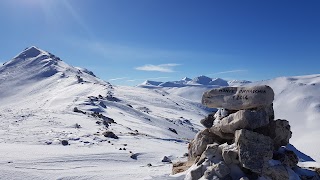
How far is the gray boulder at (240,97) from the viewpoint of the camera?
60.6 ft

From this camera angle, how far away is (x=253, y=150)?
16.5 metres

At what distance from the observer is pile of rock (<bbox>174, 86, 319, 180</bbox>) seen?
16.4m

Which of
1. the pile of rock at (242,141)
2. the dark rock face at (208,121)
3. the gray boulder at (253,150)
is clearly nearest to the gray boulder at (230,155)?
the pile of rock at (242,141)

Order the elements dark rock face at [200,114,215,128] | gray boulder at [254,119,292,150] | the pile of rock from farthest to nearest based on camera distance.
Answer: dark rock face at [200,114,215,128] → gray boulder at [254,119,292,150] → the pile of rock

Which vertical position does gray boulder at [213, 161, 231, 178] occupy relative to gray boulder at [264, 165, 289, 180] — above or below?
above

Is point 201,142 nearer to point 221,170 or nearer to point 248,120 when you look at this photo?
point 248,120

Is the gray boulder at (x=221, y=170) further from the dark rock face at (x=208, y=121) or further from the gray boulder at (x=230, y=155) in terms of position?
the dark rock face at (x=208, y=121)

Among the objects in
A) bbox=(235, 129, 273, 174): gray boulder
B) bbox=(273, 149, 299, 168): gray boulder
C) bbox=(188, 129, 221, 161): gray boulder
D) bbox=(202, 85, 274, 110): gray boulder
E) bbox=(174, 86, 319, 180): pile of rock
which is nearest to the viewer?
bbox=(235, 129, 273, 174): gray boulder

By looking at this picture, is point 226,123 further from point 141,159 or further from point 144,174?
point 141,159

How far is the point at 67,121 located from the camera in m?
38.3

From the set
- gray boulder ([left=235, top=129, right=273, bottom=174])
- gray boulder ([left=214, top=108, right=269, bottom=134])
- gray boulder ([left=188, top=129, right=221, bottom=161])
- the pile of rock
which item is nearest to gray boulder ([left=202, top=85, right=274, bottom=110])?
the pile of rock

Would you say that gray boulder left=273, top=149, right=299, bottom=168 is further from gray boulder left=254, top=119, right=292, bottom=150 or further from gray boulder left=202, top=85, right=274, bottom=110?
gray boulder left=202, top=85, right=274, bottom=110

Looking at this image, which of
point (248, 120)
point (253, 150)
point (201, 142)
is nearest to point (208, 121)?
point (201, 142)

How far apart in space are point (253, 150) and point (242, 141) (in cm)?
69
